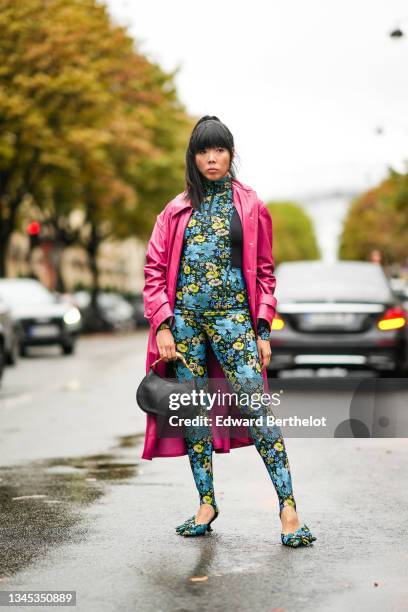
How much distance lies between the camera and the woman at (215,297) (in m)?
5.41

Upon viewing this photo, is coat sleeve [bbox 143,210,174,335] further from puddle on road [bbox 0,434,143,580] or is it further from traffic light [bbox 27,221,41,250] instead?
traffic light [bbox 27,221,41,250]

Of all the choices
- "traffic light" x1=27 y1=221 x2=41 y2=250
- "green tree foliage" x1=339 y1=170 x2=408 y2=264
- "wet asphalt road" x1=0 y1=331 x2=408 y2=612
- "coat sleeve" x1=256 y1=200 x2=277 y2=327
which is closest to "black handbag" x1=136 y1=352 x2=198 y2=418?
"coat sleeve" x1=256 y1=200 x2=277 y2=327

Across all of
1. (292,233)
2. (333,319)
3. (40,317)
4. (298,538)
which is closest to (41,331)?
(40,317)

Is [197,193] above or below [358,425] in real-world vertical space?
above

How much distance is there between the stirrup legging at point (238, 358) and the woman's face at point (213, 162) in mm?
627

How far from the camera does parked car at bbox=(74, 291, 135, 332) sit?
145ft

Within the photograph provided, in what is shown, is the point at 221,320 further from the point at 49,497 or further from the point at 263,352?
the point at 49,497

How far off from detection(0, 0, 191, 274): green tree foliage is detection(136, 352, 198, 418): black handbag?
2506 cm

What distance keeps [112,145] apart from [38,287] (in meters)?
12.9

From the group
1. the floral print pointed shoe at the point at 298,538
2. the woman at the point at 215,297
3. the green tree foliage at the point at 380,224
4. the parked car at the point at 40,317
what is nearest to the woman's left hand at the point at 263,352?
the woman at the point at 215,297

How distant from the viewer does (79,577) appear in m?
4.77

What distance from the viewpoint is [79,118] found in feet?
109

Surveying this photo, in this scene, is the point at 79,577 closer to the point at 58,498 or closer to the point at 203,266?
the point at 203,266

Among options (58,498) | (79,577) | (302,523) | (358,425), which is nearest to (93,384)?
(358,425)
